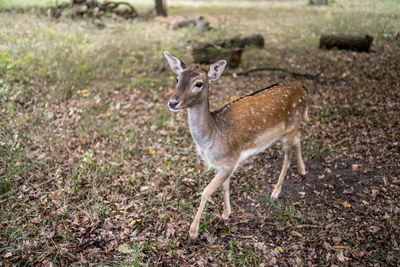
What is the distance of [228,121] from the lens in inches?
165

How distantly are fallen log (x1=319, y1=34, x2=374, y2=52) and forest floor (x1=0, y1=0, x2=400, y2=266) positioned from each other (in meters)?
0.23

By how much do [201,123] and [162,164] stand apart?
1.80 m

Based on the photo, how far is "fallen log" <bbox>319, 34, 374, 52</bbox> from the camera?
28.5 ft

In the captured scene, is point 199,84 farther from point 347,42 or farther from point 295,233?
point 347,42

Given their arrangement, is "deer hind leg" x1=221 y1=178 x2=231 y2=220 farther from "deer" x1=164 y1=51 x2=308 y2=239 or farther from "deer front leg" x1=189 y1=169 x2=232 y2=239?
"deer front leg" x1=189 y1=169 x2=232 y2=239

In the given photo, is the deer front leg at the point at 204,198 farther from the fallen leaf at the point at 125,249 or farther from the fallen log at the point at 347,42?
the fallen log at the point at 347,42

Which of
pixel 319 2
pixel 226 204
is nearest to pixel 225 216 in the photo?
pixel 226 204

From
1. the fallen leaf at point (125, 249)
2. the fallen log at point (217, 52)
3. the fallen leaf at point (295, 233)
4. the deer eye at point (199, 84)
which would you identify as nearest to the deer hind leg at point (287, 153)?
the fallen leaf at point (295, 233)

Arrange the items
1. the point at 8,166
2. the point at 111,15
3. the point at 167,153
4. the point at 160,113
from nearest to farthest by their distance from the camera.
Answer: the point at 8,166, the point at 167,153, the point at 160,113, the point at 111,15

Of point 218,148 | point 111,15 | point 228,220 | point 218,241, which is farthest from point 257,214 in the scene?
point 111,15

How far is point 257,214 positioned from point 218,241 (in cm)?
76

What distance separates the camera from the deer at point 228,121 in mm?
3668

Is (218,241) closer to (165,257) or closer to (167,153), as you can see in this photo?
(165,257)

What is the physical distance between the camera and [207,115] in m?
3.82
